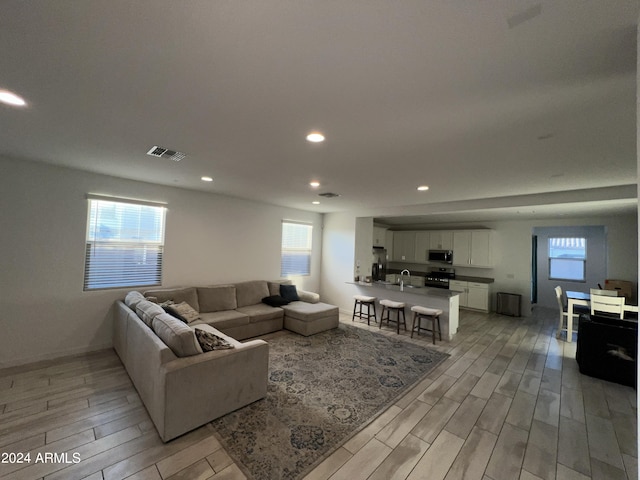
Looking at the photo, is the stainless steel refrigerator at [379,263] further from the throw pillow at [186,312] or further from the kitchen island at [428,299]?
the throw pillow at [186,312]

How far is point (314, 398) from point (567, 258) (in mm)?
8532

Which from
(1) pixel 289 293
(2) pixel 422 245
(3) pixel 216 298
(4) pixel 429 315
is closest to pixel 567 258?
(2) pixel 422 245

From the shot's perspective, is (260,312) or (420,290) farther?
(420,290)

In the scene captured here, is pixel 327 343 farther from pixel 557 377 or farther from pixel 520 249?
pixel 520 249

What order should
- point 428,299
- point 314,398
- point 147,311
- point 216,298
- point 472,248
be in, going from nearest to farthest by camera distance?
point 314,398
point 147,311
point 216,298
point 428,299
point 472,248

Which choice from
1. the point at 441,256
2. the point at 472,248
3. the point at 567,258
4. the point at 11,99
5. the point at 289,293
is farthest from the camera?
the point at 441,256

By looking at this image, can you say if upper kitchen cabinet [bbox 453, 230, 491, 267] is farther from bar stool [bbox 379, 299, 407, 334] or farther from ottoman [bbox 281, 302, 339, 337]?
ottoman [bbox 281, 302, 339, 337]

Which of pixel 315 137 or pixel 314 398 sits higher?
pixel 315 137

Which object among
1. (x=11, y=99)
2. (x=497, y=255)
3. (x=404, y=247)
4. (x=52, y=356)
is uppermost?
(x=11, y=99)

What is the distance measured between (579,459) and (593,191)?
3591mm

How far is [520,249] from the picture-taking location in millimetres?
6594

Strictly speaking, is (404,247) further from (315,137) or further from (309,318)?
(315,137)

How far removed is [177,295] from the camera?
13.9 feet

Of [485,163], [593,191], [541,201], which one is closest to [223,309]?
[485,163]
